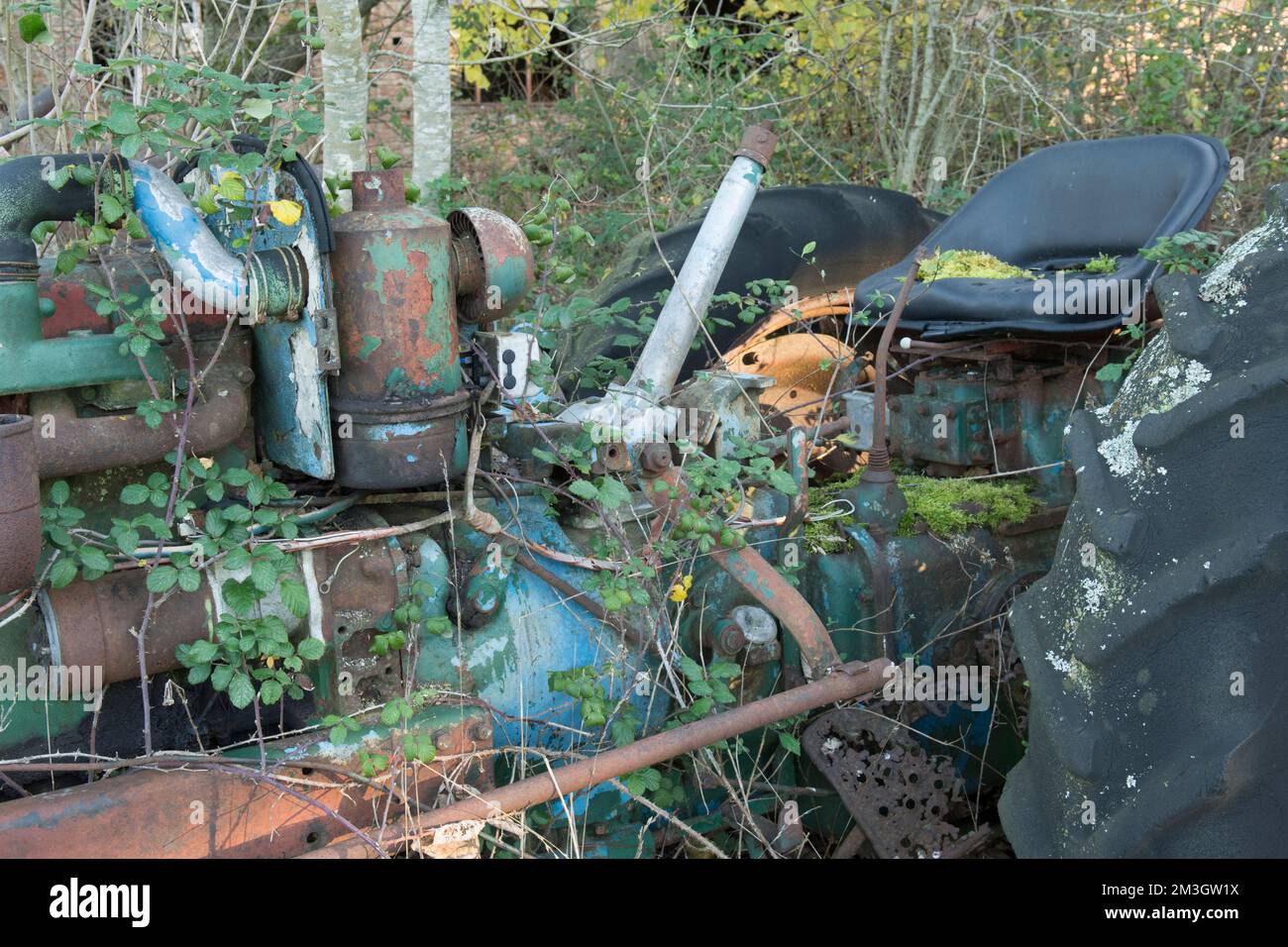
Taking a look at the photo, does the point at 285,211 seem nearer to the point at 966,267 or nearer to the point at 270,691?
the point at 270,691

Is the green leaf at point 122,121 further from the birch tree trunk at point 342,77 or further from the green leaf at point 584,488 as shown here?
the birch tree trunk at point 342,77

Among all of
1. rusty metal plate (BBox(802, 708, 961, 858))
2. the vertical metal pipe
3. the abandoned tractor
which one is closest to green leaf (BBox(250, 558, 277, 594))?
the abandoned tractor

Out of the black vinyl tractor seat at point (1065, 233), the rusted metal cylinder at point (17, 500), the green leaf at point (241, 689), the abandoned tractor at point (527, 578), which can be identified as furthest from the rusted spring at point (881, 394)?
the rusted metal cylinder at point (17, 500)

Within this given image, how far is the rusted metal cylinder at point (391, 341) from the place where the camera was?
1.69 meters

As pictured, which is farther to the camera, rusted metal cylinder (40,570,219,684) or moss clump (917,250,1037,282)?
moss clump (917,250,1037,282)

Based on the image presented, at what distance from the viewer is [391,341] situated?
171 cm

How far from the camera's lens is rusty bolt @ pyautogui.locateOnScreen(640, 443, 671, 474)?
193cm

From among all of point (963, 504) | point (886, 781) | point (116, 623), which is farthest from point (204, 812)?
point (963, 504)

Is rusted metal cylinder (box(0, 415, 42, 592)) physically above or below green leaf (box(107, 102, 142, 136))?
below

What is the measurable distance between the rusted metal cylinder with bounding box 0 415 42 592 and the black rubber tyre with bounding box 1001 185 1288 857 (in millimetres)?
1232

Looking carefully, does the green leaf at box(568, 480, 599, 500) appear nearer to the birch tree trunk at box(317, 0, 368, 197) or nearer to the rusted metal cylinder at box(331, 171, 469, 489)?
the rusted metal cylinder at box(331, 171, 469, 489)

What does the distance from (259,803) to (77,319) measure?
68cm

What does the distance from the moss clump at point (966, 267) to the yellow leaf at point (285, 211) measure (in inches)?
60.6
